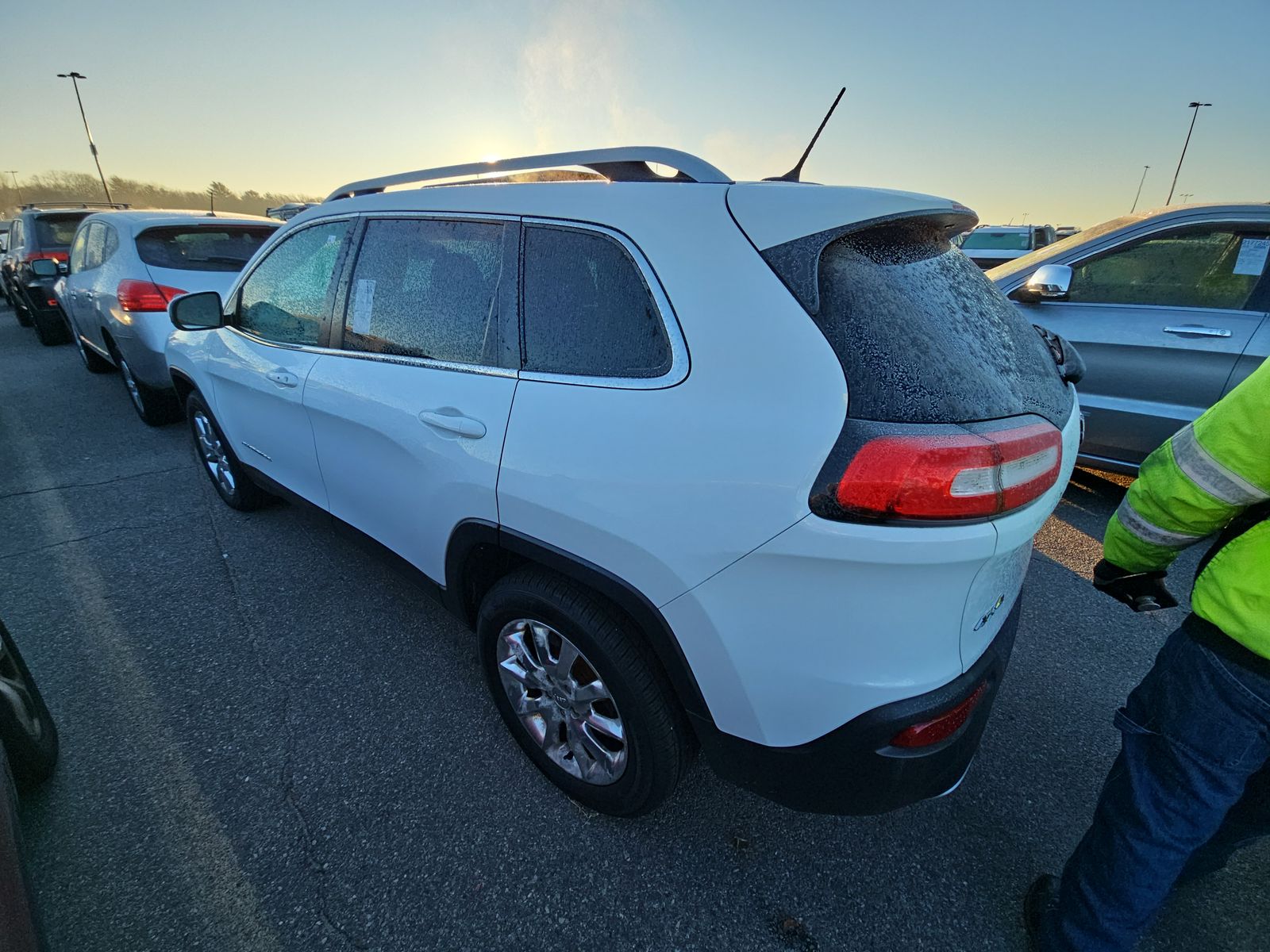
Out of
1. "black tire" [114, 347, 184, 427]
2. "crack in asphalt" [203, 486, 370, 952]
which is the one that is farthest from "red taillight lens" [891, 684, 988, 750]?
"black tire" [114, 347, 184, 427]

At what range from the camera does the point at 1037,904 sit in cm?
160

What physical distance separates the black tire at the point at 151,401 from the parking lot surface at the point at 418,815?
2.52 metres

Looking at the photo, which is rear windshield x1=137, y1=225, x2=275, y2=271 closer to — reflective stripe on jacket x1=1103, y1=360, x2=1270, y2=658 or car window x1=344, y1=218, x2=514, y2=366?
car window x1=344, y1=218, x2=514, y2=366

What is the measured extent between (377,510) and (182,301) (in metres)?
1.94

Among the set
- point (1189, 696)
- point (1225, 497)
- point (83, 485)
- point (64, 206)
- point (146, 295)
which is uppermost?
point (64, 206)

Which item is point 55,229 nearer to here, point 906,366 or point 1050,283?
point 906,366

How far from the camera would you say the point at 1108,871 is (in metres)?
Answer: 1.36

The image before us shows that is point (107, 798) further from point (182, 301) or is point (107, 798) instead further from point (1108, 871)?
point (1108, 871)

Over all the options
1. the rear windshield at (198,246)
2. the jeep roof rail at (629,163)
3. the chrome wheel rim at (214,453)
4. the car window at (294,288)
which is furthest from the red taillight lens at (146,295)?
the jeep roof rail at (629,163)

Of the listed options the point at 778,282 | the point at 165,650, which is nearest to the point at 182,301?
the point at 165,650

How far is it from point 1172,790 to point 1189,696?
22cm

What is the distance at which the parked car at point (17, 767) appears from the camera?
3.49 feet

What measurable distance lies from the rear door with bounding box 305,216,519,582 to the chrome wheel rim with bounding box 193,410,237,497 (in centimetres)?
157

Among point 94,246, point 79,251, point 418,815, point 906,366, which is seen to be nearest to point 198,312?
point 418,815
